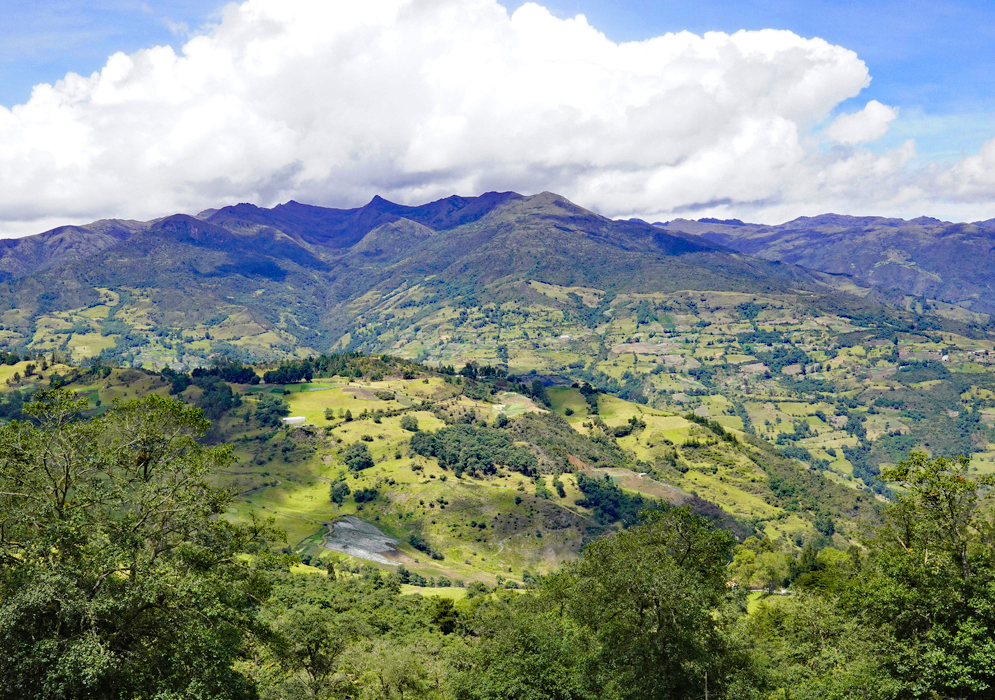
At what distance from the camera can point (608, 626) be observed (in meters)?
38.4

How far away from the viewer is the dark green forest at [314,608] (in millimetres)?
27734

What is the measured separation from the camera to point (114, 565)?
28.6 m

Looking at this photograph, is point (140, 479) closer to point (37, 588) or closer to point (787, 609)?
point (37, 588)

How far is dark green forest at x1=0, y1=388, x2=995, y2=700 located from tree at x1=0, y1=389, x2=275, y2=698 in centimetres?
10

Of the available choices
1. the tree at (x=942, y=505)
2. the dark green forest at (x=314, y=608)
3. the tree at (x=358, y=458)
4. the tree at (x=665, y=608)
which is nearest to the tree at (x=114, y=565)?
the dark green forest at (x=314, y=608)

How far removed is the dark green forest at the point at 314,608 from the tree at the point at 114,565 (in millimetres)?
99

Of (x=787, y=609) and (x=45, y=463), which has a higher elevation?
(x=45, y=463)

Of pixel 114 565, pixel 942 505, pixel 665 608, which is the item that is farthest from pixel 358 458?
pixel 942 505

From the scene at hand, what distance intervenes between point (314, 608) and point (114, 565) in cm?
2226

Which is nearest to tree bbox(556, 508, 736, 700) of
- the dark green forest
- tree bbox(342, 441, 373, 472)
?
the dark green forest

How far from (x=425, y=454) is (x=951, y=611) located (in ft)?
569

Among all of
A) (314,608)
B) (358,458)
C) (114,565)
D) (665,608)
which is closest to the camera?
(114,565)

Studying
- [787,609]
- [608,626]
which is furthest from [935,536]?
[787,609]

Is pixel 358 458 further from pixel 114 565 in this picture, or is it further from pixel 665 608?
pixel 114 565
